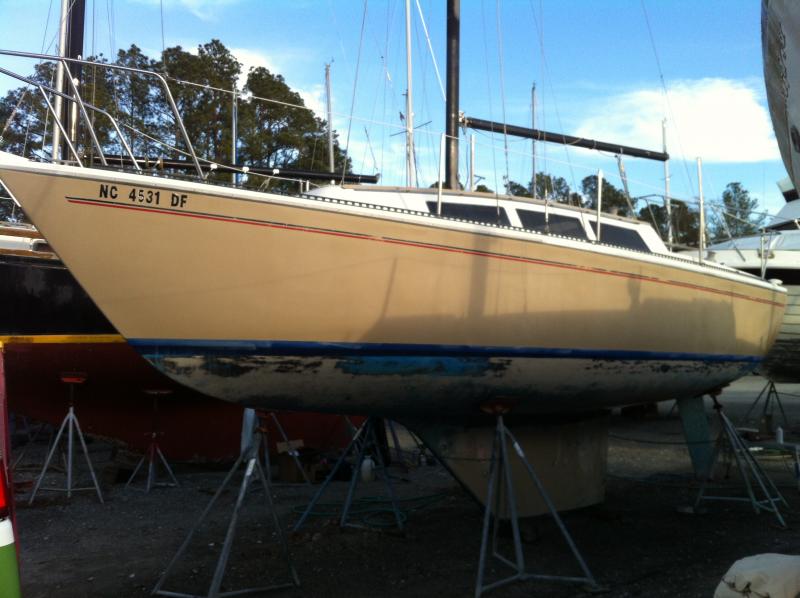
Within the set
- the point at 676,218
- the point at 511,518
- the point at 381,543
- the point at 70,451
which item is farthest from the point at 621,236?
the point at 676,218

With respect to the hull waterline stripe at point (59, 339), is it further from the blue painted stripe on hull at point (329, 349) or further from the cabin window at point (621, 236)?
the cabin window at point (621, 236)

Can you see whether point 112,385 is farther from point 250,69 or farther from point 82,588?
point 250,69

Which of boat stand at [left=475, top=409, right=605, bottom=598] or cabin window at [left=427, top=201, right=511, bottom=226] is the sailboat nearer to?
cabin window at [left=427, top=201, right=511, bottom=226]

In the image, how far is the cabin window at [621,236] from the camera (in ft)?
21.8

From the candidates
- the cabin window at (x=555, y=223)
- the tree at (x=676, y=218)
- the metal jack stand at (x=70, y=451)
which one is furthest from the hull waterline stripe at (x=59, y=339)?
the tree at (x=676, y=218)

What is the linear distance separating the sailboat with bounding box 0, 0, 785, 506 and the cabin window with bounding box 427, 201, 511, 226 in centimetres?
1

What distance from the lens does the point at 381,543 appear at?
5828mm

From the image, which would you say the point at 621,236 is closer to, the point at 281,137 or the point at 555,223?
the point at 555,223

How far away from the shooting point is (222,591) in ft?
15.4

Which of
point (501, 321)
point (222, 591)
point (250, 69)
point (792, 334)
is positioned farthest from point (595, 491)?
point (250, 69)

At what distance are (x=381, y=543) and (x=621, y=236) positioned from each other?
11.3ft

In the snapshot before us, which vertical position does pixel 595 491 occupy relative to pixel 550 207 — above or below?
below

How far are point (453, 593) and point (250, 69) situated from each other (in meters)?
23.5

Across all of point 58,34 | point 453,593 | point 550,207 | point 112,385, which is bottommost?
point 453,593
